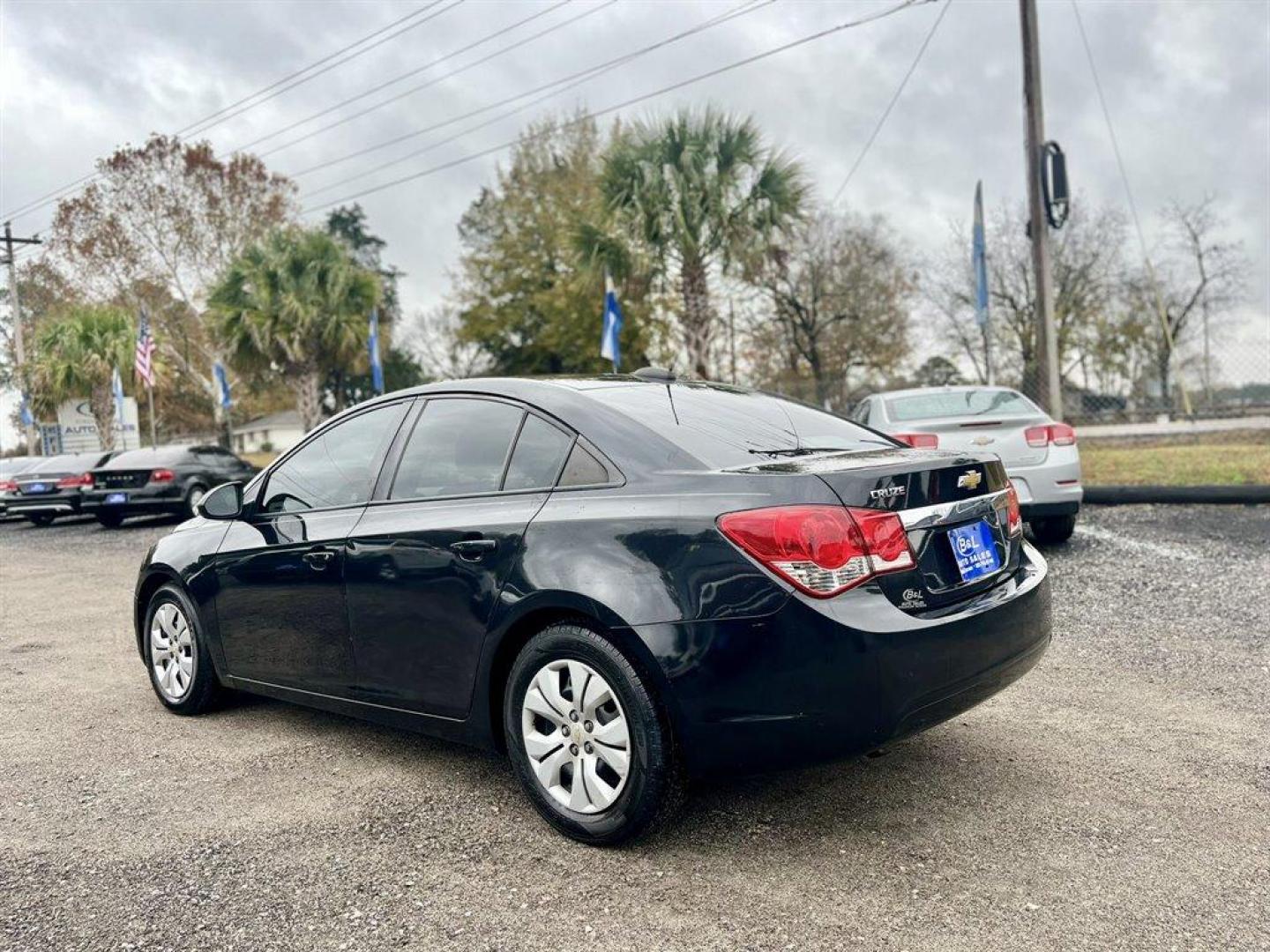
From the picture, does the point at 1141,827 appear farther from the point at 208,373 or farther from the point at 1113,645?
the point at 208,373

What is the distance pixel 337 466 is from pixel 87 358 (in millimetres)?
30964

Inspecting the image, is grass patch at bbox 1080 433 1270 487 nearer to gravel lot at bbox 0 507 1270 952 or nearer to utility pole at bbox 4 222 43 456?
gravel lot at bbox 0 507 1270 952

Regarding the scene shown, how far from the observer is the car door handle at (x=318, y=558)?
3850mm

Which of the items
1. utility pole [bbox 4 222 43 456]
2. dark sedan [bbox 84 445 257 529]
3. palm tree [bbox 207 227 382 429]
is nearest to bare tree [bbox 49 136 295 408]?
utility pole [bbox 4 222 43 456]

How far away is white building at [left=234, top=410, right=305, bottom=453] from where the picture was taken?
3546 inches

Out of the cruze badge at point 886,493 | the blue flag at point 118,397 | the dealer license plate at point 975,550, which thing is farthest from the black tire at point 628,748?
the blue flag at point 118,397

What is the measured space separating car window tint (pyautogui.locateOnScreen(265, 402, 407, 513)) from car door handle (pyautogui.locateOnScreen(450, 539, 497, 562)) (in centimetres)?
69

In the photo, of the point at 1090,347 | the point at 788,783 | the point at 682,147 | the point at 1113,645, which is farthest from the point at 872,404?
the point at 1090,347

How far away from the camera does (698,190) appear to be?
17.3 meters

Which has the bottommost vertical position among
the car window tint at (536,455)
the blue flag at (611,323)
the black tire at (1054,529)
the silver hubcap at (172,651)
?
the black tire at (1054,529)

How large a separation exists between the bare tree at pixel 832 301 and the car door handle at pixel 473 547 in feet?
105

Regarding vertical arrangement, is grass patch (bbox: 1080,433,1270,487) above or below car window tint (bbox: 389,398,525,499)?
below

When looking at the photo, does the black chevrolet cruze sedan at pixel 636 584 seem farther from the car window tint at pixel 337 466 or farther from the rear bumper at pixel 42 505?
the rear bumper at pixel 42 505

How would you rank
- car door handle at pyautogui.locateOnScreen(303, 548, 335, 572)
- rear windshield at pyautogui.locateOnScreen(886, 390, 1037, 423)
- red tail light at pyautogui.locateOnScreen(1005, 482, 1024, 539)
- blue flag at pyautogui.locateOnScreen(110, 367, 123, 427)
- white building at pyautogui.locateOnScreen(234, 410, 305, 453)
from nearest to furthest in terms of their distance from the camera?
red tail light at pyautogui.locateOnScreen(1005, 482, 1024, 539), car door handle at pyautogui.locateOnScreen(303, 548, 335, 572), rear windshield at pyautogui.locateOnScreen(886, 390, 1037, 423), blue flag at pyautogui.locateOnScreen(110, 367, 123, 427), white building at pyautogui.locateOnScreen(234, 410, 305, 453)
